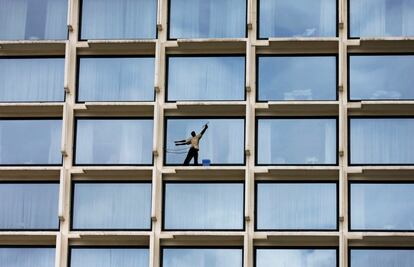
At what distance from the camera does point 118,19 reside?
5816cm

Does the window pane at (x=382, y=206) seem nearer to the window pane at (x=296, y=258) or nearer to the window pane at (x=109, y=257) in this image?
the window pane at (x=296, y=258)

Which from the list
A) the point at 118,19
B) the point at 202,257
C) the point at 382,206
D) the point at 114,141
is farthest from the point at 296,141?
the point at 118,19

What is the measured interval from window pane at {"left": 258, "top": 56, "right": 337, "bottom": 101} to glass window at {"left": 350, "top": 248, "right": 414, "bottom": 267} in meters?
6.80

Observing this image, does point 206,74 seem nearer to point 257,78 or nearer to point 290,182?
point 257,78

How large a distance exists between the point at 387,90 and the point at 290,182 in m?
5.78

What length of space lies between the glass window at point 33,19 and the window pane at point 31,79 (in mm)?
1101

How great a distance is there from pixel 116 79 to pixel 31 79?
12.4 feet

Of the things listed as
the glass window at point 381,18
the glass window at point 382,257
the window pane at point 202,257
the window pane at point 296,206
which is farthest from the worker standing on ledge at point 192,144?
the glass window at point 381,18

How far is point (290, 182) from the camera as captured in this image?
56031 millimetres

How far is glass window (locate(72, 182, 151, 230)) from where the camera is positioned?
55812mm

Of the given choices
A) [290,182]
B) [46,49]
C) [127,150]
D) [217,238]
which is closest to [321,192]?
[290,182]

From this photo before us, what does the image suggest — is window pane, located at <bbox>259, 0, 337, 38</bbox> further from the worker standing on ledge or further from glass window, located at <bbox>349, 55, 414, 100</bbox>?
the worker standing on ledge

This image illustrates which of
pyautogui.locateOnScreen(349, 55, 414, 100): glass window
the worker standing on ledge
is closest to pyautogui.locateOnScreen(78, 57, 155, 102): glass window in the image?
the worker standing on ledge

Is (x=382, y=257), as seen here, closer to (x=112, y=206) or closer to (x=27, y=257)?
(x=112, y=206)
